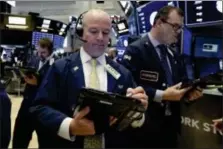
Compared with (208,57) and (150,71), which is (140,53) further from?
(208,57)

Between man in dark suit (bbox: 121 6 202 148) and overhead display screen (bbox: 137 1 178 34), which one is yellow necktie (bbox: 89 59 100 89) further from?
overhead display screen (bbox: 137 1 178 34)

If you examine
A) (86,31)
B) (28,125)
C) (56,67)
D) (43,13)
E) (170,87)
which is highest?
(43,13)

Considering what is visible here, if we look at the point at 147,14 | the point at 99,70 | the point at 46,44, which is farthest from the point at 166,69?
the point at 147,14

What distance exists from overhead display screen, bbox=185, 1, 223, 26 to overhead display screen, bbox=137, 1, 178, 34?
0.98 meters

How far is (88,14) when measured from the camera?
5.81 ft

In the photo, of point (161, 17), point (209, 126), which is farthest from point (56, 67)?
point (209, 126)

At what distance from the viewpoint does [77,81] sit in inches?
67.1

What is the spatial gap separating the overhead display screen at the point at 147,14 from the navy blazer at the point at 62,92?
4117 millimetres

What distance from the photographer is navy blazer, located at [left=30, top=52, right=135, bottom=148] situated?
5.46ft

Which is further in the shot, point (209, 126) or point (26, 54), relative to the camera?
point (26, 54)

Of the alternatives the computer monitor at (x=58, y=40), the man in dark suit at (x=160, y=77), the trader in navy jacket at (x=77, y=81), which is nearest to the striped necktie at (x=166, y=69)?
the man in dark suit at (x=160, y=77)

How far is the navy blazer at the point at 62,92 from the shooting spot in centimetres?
167

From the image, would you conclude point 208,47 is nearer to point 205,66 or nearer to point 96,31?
point 205,66

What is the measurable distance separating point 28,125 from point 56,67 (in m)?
2.22
